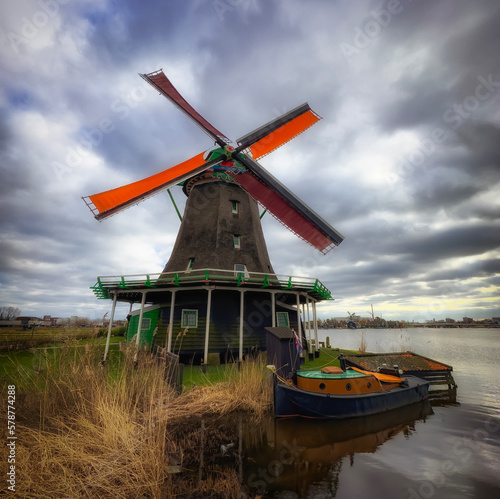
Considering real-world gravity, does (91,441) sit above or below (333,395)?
above

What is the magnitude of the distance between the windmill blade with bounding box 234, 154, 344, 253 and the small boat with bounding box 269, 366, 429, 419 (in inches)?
301

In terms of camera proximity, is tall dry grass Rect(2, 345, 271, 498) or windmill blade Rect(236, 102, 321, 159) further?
windmill blade Rect(236, 102, 321, 159)

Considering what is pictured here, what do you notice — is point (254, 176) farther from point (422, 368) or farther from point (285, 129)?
point (422, 368)

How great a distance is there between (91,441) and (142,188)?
42.7ft

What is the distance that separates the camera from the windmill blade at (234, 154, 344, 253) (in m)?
15.1

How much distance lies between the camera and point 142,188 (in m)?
15.0

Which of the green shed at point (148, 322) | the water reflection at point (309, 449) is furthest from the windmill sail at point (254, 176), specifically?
the water reflection at point (309, 449)

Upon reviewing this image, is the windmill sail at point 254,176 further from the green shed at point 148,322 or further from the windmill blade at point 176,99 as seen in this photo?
the green shed at point 148,322

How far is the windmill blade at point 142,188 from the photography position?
1325 cm

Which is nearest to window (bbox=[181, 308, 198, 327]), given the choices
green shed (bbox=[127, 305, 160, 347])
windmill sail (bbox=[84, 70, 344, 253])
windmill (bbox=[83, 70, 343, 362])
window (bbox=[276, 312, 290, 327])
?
windmill (bbox=[83, 70, 343, 362])

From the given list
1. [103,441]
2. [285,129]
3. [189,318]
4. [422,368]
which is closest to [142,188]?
[189,318]

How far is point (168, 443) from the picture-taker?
551 cm

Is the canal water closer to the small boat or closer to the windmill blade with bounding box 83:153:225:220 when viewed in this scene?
the small boat

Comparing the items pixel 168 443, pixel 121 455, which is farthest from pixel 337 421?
pixel 121 455
